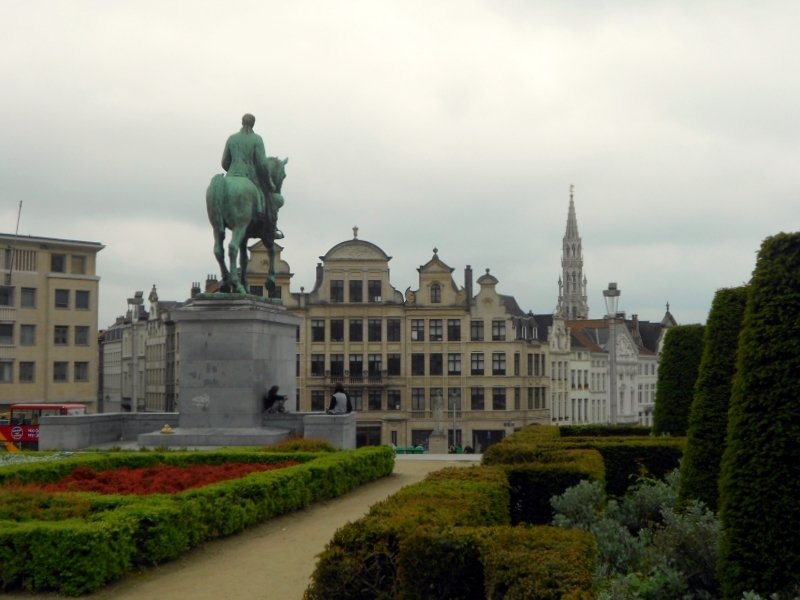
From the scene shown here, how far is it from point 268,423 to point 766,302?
58.6ft

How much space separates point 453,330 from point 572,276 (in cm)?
7675

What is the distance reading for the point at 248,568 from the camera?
12.4m

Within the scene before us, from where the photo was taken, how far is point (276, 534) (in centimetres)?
1490

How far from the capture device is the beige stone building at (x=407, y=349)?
256 ft

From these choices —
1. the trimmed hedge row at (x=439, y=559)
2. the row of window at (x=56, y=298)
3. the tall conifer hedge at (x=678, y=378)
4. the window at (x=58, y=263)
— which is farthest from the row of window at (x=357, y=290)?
the trimmed hedge row at (x=439, y=559)

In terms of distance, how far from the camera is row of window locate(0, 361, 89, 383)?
6794 cm

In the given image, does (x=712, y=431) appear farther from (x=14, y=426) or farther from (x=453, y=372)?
(x=453, y=372)

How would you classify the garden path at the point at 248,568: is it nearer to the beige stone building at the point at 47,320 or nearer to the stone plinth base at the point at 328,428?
the stone plinth base at the point at 328,428

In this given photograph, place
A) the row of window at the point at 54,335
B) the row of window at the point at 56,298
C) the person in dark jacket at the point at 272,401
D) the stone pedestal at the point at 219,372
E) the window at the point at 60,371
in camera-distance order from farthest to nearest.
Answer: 1. the window at the point at 60,371
2. the row of window at the point at 56,298
3. the row of window at the point at 54,335
4. the person in dark jacket at the point at 272,401
5. the stone pedestal at the point at 219,372

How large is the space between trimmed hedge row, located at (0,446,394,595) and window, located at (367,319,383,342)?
6022cm

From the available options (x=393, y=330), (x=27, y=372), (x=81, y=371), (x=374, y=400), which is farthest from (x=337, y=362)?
(x=27, y=372)

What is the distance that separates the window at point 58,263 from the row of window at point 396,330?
19167mm

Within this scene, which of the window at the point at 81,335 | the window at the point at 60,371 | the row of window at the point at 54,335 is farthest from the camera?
the window at the point at 81,335

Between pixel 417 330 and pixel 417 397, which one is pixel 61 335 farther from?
pixel 417 397
